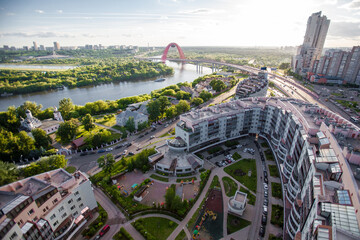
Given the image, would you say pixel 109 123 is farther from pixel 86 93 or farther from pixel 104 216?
pixel 86 93

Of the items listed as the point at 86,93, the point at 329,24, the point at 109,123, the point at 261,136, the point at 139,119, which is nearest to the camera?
the point at 261,136

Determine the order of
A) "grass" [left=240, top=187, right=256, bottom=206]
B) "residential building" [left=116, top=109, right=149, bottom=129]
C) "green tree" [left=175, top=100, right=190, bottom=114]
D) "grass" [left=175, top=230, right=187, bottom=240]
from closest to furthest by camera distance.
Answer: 1. "grass" [left=175, top=230, right=187, bottom=240]
2. "grass" [left=240, top=187, right=256, bottom=206]
3. "residential building" [left=116, top=109, right=149, bottom=129]
4. "green tree" [left=175, top=100, right=190, bottom=114]

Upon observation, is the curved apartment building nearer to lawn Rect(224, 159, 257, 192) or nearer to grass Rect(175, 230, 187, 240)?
lawn Rect(224, 159, 257, 192)

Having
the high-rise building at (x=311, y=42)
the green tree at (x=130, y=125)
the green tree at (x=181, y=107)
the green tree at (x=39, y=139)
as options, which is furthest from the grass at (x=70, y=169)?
the high-rise building at (x=311, y=42)

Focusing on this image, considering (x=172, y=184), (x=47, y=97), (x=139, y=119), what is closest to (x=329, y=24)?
(x=139, y=119)

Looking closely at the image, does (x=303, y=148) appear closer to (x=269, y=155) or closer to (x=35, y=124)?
(x=269, y=155)

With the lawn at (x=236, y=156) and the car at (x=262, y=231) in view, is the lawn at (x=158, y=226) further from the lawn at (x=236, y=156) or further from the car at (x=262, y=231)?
the lawn at (x=236, y=156)

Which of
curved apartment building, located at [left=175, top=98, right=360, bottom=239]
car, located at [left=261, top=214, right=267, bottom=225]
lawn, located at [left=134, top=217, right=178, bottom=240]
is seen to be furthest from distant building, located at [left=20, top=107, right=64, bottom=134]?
car, located at [left=261, top=214, right=267, bottom=225]
